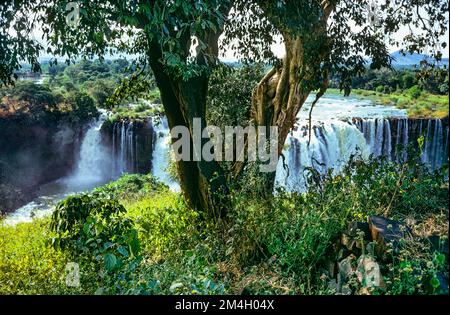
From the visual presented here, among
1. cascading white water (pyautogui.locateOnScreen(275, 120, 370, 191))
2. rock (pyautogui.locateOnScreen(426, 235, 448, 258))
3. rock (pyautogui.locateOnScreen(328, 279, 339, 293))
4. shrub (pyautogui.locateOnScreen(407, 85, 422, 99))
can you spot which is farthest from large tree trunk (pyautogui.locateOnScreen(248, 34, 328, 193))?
shrub (pyautogui.locateOnScreen(407, 85, 422, 99))

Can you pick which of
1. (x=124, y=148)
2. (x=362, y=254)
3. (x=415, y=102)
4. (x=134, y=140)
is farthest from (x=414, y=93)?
(x=362, y=254)

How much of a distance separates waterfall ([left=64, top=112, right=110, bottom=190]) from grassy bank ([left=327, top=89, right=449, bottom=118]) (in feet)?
31.1

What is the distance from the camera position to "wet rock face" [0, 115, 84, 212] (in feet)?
47.7

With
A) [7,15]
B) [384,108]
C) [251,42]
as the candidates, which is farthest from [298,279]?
[384,108]

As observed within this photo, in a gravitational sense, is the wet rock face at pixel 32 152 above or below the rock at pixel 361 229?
below

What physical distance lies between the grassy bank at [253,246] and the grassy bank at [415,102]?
9352 mm

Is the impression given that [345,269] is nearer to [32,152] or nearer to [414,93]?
[414,93]

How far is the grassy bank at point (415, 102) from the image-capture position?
13352mm

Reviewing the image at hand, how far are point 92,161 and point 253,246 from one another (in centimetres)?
1334

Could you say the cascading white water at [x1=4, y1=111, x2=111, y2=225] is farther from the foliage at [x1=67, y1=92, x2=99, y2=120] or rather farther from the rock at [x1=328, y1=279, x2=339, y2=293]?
the rock at [x1=328, y1=279, x2=339, y2=293]

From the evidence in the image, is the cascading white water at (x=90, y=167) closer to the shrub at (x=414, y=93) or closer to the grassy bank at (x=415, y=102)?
the grassy bank at (x=415, y=102)

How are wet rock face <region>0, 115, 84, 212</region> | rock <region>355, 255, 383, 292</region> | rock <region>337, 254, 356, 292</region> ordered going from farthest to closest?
wet rock face <region>0, 115, 84, 212</region>, rock <region>337, 254, 356, 292</region>, rock <region>355, 255, 383, 292</region>

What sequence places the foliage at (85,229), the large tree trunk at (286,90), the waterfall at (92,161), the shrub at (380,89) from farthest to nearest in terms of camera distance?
the waterfall at (92,161) → the shrub at (380,89) → the large tree trunk at (286,90) → the foliage at (85,229)

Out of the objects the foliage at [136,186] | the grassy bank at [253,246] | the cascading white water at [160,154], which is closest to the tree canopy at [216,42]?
the grassy bank at [253,246]
